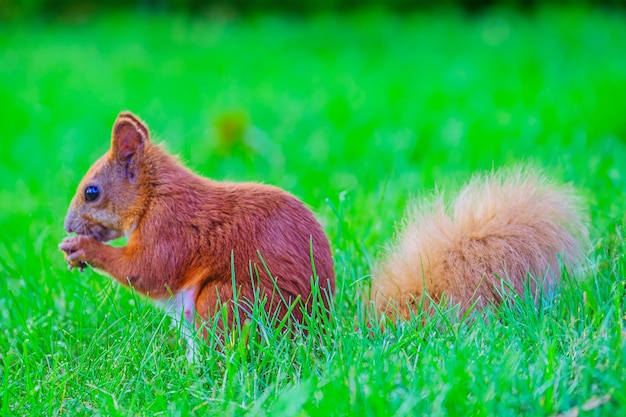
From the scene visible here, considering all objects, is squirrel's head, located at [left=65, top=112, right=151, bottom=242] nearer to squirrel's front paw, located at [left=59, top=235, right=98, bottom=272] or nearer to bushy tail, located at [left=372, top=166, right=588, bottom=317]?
squirrel's front paw, located at [left=59, top=235, right=98, bottom=272]

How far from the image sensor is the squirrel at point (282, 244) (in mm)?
2279

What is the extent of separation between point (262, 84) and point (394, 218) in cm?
457

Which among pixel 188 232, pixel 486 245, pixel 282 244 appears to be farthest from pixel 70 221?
pixel 486 245

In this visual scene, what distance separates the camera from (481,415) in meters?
1.73

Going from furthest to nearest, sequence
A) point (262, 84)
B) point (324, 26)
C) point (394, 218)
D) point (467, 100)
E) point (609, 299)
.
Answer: point (324, 26) → point (262, 84) → point (467, 100) → point (394, 218) → point (609, 299)

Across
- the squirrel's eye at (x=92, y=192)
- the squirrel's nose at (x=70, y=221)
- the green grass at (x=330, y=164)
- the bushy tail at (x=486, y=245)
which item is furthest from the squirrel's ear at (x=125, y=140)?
the bushy tail at (x=486, y=245)

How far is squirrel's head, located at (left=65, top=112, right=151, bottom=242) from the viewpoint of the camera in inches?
99.7

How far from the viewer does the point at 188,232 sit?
7.72 ft

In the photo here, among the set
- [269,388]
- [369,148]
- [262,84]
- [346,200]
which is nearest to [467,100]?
[369,148]

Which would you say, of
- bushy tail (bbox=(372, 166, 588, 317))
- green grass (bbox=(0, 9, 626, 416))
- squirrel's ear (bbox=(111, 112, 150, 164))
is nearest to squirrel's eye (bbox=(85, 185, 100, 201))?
squirrel's ear (bbox=(111, 112, 150, 164))

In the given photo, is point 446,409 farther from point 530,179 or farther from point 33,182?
point 33,182

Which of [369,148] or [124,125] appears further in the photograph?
[369,148]

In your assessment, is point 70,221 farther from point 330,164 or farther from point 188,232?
point 330,164

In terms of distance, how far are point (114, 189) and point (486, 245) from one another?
115 centimetres
